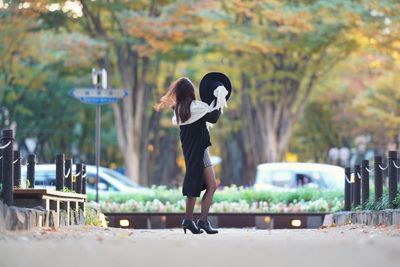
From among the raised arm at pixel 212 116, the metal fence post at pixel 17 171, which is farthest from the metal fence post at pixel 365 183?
the metal fence post at pixel 17 171

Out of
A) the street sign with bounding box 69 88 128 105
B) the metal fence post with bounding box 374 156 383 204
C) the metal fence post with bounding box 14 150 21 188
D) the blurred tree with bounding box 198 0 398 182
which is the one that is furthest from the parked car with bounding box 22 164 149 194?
the metal fence post with bounding box 374 156 383 204

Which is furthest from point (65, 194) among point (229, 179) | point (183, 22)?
point (229, 179)

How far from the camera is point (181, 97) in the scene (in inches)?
555

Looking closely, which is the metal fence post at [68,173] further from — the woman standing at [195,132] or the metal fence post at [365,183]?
the metal fence post at [365,183]

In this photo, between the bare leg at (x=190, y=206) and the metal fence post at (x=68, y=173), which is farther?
the metal fence post at (x=68, y=173)

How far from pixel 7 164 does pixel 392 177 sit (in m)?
6.06

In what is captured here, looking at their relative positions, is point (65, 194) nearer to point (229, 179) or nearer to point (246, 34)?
point (246, 34)

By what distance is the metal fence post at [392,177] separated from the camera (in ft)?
53.7

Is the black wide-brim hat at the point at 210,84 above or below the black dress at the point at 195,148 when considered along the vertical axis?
above

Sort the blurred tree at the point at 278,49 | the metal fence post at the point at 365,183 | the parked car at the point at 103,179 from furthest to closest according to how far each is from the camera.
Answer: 1. the blurred tree at the point at 278,49
2. the parked car at the point at 103,179
3. the metal fence post at the point at 365,183

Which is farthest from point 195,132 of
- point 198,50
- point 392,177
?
point 198,50

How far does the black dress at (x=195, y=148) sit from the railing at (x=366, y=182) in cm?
340

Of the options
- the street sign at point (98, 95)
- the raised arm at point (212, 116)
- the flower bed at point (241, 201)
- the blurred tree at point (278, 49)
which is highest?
the blurred tree at point (278, 49)

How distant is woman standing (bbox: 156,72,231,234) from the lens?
1405 cm
